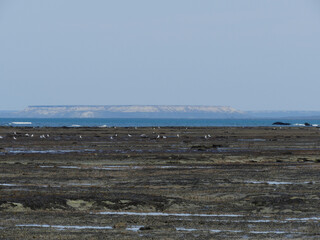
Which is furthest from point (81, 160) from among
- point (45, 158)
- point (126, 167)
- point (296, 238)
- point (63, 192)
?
point (296, 238)

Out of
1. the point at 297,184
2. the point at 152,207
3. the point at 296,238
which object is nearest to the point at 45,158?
the point at 297,184

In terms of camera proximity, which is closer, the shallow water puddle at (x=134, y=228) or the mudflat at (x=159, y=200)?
the mudflat at (x=159, y=200)

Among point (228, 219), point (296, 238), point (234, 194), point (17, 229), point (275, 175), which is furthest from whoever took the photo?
point (275, 175)

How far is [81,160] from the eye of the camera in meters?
37.2

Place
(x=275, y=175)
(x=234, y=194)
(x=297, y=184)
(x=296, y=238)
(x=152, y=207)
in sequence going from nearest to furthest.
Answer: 1. (x=296, y=238)
2. (x=152, y=207)
3. (x=234, y=194)
4. (x=297, y=184)
5. (x=275, y=175)

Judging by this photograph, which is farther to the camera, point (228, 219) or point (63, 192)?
point (63, 192)

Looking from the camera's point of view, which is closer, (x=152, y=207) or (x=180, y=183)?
(x=152, y=207)

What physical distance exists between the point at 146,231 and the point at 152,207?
12.9ft

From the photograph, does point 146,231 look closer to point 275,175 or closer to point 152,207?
point 152,207

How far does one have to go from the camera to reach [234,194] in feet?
70.6

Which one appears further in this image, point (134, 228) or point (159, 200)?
point (159, 200)

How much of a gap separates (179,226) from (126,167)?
1708 centimetres

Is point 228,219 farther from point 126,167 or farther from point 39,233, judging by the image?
point 126,167

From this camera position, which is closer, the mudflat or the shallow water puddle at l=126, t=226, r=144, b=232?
the mudflat
